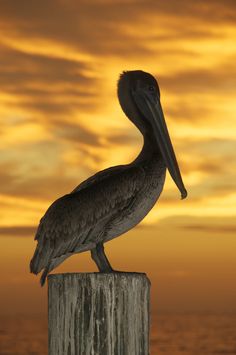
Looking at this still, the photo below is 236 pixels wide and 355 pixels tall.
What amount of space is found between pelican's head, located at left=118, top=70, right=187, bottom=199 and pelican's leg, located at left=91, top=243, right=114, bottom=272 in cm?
140

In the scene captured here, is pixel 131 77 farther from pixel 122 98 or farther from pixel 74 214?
pixel 74 214

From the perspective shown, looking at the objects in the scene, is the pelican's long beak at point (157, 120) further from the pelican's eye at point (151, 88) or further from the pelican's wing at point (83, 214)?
the pelican's wing at point (83, 214)

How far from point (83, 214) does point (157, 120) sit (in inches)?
55.7

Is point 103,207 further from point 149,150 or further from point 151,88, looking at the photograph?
point 151,88

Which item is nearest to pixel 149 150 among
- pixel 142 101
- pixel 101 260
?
pixel 142 101

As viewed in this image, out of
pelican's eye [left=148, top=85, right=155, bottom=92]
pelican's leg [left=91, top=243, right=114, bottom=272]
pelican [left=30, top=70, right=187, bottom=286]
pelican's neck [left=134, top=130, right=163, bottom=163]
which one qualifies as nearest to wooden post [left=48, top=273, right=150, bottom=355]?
pelican [left=30, top=70, right=187, bottom=286]

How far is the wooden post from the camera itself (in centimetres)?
788

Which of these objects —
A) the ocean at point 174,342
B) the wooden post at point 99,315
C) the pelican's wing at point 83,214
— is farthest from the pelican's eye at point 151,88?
the ocean at point 174,342

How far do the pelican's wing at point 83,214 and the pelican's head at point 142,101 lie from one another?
77 centimetres

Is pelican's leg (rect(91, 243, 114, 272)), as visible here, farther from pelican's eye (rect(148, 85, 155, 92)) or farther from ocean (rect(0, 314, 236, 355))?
ocean (rect(0, 314, 236, 355))

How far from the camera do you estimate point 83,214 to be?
9.45m

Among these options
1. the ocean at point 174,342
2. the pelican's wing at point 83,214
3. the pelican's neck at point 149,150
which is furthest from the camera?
the ocean at point 174,342

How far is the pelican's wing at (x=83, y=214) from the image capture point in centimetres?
914

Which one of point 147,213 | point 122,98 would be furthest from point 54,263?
point 122,98
